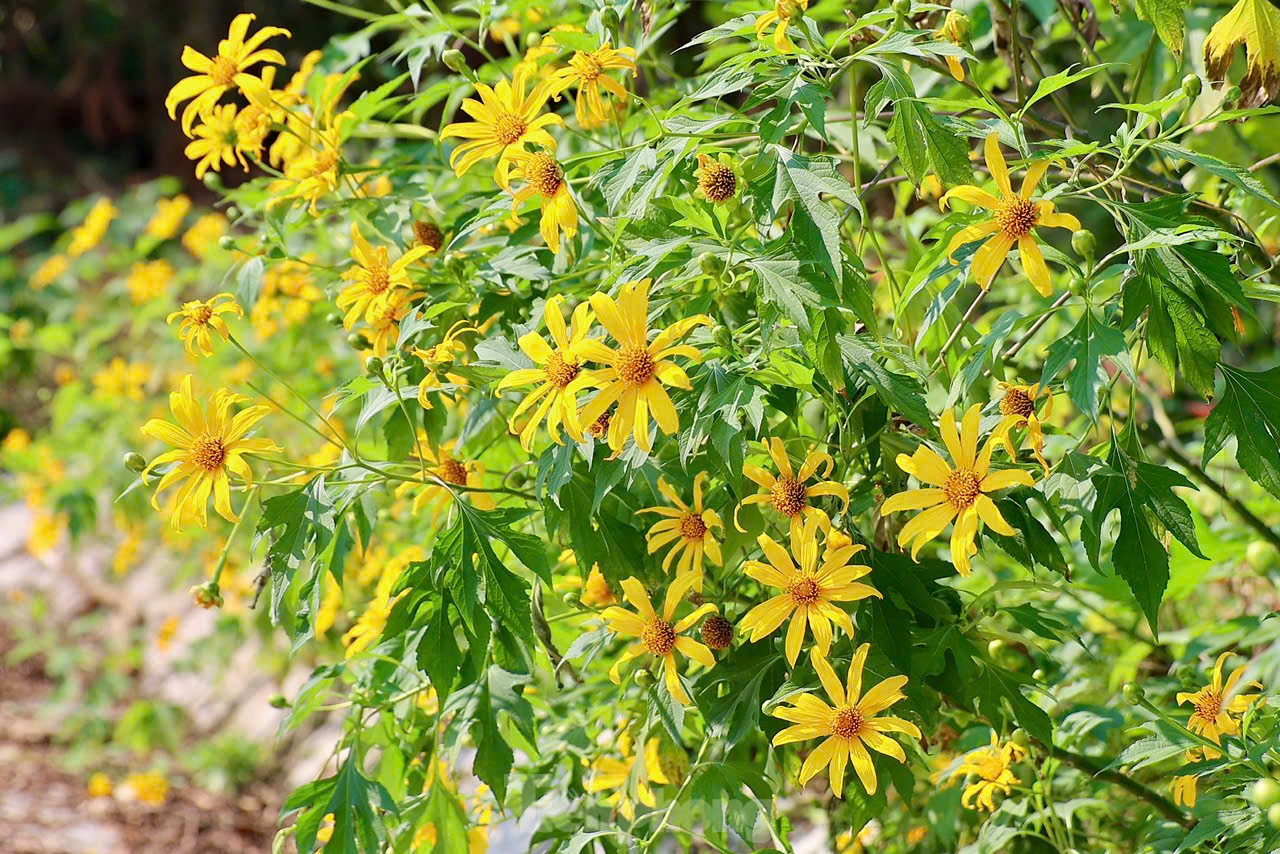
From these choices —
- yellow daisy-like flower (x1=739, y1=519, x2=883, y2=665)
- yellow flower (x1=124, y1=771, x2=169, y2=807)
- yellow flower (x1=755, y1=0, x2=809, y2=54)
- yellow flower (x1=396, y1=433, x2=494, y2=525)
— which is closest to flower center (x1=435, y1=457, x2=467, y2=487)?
yellow flower (x1=396, y1=433, x2=494, y2=525)

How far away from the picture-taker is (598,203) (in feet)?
4.07

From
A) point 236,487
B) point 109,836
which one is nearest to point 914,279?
point 236,487

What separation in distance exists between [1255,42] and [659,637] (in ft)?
2.33

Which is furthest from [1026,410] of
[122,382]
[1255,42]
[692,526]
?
[122,382]

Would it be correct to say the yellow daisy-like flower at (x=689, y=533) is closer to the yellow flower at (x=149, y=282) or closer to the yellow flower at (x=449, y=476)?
the yellow flower at (x=449, y=476)

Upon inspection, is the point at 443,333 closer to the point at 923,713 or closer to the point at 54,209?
the point at 923,713

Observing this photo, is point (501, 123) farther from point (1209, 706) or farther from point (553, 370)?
point (1209, 706)

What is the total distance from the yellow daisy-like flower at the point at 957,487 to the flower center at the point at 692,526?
0.59ft

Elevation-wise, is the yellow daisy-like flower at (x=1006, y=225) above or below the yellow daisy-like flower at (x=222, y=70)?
below

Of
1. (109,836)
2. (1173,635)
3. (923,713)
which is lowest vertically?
(109,836)

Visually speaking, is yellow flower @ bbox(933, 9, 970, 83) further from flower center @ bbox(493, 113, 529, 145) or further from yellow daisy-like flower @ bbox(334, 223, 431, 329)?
yellow daisy-like flower @ bbox(334, 223, 431, 329)

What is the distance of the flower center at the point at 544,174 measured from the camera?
1.00 meters

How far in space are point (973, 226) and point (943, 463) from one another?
0.17 m

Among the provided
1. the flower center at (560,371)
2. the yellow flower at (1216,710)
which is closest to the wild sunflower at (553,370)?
the flower center at (560,371)
